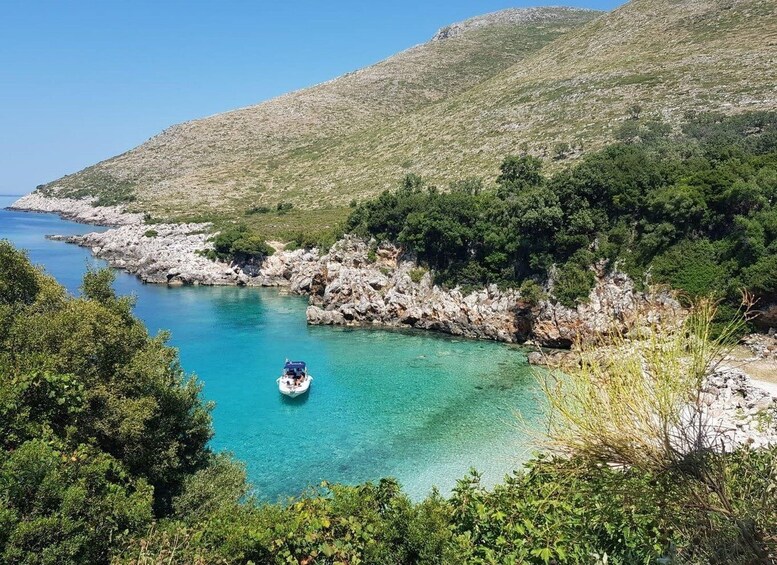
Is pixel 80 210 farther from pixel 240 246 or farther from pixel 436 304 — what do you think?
pixel 436 304

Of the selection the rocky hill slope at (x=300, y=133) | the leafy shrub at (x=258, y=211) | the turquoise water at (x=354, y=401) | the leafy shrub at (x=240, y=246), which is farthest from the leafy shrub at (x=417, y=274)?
the leafy shrub at (x=258, y=211)

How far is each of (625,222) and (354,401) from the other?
2364 centimetres

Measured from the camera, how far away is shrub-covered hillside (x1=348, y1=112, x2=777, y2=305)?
30.5 meters

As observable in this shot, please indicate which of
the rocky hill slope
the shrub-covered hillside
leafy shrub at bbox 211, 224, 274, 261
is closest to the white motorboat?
the shrub-covered hillside

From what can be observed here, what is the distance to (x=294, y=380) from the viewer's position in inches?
1161

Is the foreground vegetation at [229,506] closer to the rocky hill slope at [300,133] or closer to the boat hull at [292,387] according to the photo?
the boat hull at [292,387]

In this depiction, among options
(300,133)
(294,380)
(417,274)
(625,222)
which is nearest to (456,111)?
(300,133)

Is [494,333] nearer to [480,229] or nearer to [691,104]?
[480,229]

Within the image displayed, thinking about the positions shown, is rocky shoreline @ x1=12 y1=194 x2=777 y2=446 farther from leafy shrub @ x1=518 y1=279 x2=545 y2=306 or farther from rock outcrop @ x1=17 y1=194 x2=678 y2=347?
leafy shrub @ x1=518 y1=279 x2=545 y2=306

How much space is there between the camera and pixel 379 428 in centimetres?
2461

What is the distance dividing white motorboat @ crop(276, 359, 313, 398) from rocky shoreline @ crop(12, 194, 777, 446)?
12.8 meters

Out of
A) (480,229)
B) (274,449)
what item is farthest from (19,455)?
(480,229)

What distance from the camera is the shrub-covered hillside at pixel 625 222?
1200 inches

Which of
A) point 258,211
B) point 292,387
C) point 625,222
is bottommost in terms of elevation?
point 292,387
